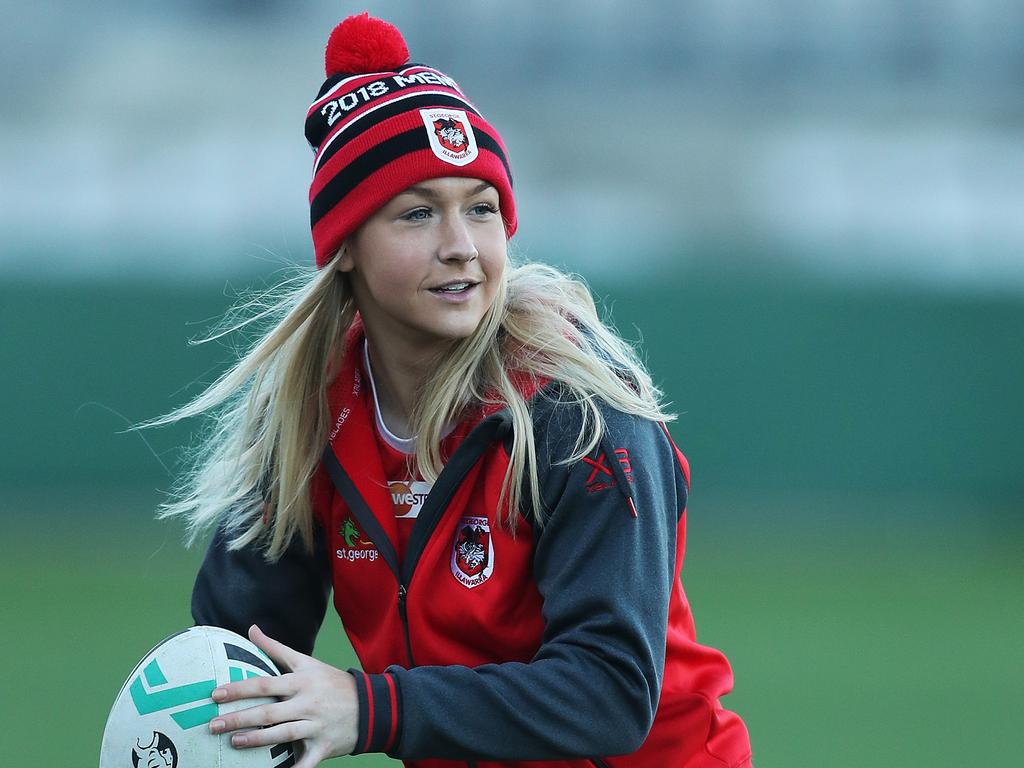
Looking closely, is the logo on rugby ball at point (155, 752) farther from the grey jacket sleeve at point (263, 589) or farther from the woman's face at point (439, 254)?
the woman's face at point (439, 254)

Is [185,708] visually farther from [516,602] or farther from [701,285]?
[701,285]

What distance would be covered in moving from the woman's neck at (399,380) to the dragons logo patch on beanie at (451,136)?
1.34ft

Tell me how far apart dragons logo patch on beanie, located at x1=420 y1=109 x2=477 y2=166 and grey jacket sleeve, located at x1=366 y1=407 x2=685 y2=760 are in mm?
645

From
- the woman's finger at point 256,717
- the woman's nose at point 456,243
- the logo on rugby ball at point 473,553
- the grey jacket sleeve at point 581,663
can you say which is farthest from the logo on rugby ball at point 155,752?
the woman's nose at point 456,243

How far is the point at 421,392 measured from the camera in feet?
9.88

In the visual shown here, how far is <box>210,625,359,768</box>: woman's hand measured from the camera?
2531 mm

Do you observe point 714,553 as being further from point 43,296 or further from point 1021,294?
point 43,296

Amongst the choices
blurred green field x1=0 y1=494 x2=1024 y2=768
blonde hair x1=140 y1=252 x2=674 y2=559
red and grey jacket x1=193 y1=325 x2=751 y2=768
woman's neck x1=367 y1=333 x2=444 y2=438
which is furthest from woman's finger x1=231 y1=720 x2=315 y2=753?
blurred green field x1=0 y1=494 x2=1024 y2=768

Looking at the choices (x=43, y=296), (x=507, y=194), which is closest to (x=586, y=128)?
(x=43, y=296)

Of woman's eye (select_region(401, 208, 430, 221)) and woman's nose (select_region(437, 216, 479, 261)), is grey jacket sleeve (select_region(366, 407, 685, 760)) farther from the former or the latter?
woman's eye (select_region(401, 208, 430, 221))

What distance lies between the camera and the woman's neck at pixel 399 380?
3037 millimetres

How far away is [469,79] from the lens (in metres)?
15.2

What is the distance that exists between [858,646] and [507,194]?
5.25 m

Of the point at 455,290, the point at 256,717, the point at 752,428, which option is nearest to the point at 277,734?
the point at 256,717
